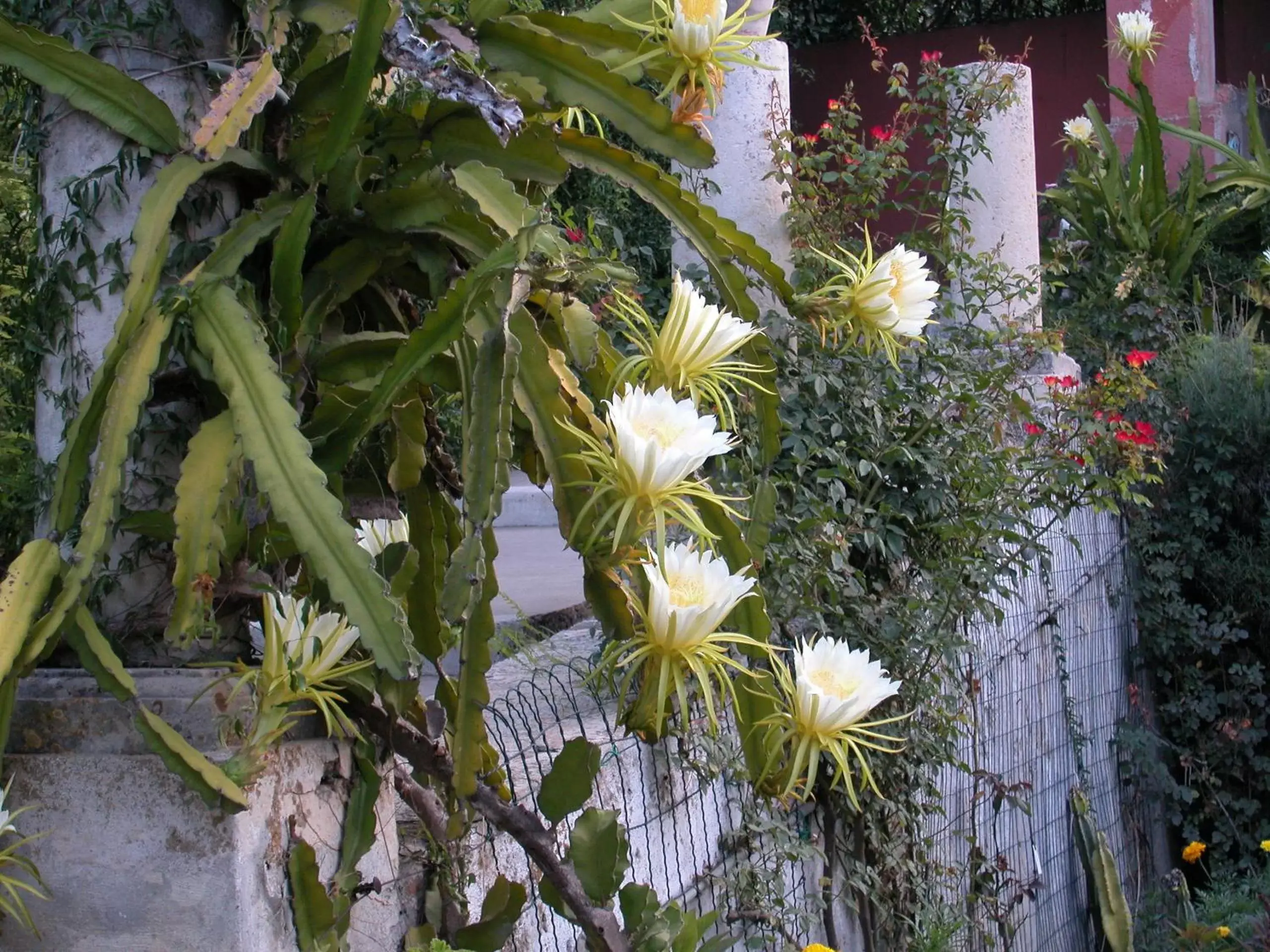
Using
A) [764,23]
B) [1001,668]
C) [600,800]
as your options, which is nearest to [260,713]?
[600,800]

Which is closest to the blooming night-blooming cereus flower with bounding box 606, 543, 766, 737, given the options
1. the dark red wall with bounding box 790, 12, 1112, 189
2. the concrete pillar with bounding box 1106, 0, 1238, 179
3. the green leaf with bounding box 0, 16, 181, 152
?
the green leaf with bounding box 0, 16, 181, 152

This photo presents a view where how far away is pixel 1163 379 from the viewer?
251 inches

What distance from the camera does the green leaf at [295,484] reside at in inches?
53.6

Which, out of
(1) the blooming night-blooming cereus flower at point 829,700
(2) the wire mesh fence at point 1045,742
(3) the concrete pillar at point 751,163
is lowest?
(2) the wire mesh fence at point 1045,742

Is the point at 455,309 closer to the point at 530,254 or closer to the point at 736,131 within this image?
the point at 530,254

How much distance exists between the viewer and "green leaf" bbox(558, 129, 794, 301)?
70.6 inches

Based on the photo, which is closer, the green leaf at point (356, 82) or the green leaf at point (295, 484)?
the green leaf at point (295, 484)

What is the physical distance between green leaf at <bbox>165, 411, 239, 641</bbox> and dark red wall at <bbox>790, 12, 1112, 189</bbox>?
11356mm

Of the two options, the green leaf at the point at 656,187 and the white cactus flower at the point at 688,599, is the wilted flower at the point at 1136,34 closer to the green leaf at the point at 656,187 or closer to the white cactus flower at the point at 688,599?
the green leaf at the point at 656,187

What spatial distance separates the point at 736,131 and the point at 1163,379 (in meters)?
3.58

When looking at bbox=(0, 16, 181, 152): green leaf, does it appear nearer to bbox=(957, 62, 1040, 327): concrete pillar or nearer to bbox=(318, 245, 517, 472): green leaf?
bbox=(318, 245, 517, 472): green leaf

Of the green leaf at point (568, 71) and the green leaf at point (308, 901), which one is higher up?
the green leaf at point (568, 71)

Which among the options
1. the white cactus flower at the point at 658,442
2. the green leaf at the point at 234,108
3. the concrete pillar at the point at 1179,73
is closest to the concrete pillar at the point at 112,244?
the green leaf at the point at 234,108

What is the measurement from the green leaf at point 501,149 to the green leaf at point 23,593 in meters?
0.72
